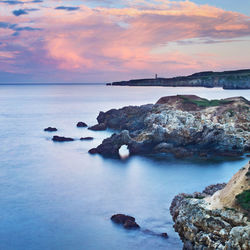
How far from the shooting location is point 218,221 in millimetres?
18531

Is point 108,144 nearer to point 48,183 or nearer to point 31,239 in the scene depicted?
point 48,183

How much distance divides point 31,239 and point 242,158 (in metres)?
31.2

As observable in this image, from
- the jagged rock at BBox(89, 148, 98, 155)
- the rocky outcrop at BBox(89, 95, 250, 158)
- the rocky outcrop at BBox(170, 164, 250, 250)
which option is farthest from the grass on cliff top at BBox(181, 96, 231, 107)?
the rocky outcrop at BBox(170, 164, 250, 250)

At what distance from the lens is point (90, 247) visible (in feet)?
82.4

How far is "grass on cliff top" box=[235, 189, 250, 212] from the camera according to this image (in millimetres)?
18252

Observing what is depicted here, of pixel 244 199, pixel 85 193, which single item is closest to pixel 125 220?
pixel 85 193

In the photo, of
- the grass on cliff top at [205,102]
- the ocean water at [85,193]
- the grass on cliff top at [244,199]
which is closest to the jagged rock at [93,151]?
the ocean water at [85,193]

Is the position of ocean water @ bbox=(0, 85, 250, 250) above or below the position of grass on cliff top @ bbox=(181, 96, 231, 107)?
below

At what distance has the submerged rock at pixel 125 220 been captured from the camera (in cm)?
2723

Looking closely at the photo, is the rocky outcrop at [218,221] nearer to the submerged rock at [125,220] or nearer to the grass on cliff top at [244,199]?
the grass on cliff top at [244,199]

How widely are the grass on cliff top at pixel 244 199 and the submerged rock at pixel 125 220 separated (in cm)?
1037

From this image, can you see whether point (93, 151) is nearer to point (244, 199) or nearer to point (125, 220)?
point (125, 220)

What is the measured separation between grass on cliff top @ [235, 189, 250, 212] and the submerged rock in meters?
10.4

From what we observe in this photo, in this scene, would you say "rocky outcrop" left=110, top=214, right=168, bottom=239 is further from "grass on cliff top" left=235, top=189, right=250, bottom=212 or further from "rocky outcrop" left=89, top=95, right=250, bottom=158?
"rocky outcrop" left=89, top=95, right=250, bottom=158
